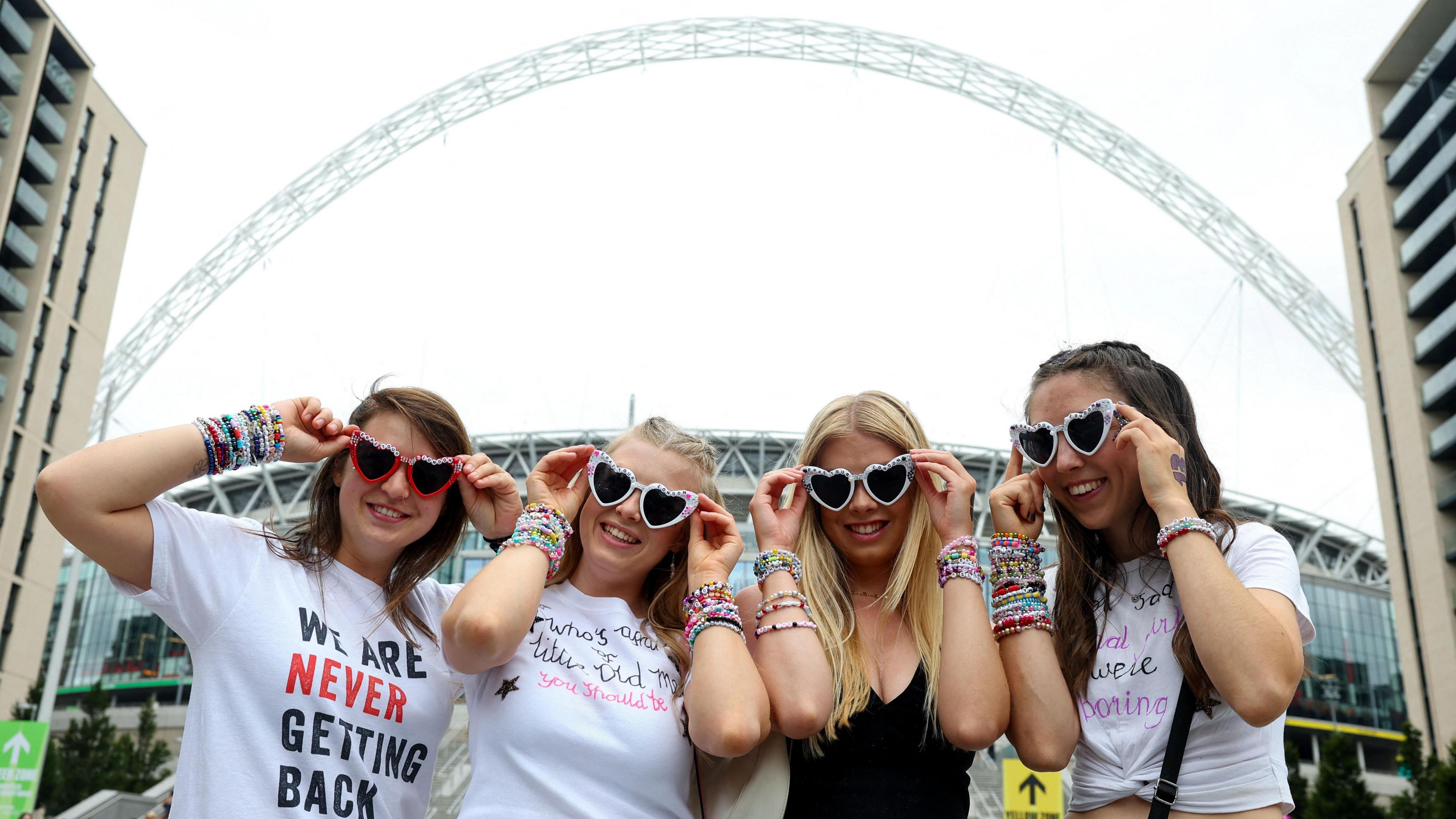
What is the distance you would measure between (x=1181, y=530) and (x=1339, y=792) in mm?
37531

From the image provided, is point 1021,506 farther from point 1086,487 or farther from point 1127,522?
point 1127,522

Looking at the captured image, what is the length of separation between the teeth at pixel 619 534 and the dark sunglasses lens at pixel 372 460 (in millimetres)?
897

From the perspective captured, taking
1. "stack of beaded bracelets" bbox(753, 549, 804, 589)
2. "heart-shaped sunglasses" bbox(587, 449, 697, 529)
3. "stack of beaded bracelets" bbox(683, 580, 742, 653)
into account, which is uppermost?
"heart-shaped sunglasses" bbox(587, 449, 697, 529)

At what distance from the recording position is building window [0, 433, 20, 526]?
187ft

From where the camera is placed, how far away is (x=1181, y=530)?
364 centimetres

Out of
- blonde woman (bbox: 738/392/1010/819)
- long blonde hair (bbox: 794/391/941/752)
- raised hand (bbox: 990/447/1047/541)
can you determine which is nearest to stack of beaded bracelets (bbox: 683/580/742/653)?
blonde woman (bbox: 738/392/1010/819)

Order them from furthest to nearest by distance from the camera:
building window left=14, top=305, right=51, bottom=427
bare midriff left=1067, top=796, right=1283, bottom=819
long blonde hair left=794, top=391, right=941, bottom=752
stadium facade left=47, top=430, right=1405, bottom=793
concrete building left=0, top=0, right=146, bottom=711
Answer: stadium facade left=47, top=430, right=1405, bottom=793
building window left=14, top=305, right=51, bottom=427
concrete building left=0, top=0, right=146, bottom=711
long blonde hair left=794, top=391, right=941, bottom=752
bare midriff left=1067, top=796, right=1283, bottom=819

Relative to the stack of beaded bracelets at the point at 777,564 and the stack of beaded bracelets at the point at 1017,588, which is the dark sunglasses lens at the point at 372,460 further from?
the stack of beaded bracelets at the point at 1017,588

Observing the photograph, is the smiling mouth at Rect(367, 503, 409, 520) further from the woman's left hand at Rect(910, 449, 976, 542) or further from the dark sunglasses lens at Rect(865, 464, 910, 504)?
the woman's left hand at Rect(910, 449, 976, 542)

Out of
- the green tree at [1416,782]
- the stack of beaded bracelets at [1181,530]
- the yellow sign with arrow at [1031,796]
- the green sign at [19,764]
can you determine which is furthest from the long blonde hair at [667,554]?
the green tree at [1416,782]

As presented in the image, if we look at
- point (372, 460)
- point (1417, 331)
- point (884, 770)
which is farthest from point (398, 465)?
point (1417, 331)

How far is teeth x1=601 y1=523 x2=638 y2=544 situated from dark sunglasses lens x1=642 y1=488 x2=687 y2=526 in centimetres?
13

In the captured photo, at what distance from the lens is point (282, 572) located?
4129 millimetres

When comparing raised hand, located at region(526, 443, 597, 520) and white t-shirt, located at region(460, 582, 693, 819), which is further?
raised hand, located at region(526, 443, 597, 520)
